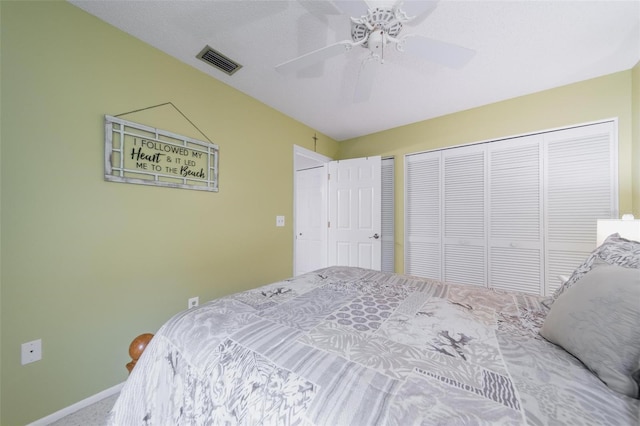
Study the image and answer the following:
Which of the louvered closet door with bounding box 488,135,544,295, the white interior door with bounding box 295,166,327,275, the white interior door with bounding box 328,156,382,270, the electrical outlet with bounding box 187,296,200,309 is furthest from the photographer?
the white interior door with bounding box 295,166,327,275

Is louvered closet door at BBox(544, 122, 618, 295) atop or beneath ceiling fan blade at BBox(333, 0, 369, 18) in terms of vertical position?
beneath

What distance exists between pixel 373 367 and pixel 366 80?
1.76 m

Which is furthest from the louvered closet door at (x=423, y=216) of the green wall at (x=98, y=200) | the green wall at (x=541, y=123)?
the green wall at (x=98, y=200)

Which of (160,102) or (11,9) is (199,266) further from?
(11,9)

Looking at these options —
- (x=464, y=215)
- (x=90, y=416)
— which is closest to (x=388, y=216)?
(x=464, y=215)

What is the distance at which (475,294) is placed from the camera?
1.27 m

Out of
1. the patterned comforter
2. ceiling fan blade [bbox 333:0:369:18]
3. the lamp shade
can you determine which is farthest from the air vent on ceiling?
the lamp shade

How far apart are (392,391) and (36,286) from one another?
1931 mm

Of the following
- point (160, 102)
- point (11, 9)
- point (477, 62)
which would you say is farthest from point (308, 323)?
point (477, 62)

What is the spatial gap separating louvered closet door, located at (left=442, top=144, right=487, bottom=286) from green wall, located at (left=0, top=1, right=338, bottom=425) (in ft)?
8.76

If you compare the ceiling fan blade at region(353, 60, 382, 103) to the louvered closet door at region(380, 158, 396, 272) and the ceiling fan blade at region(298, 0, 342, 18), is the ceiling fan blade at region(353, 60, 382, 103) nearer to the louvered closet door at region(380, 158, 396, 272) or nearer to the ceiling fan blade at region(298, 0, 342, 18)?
the ceiling fan blade at region(298, 0, 342, 18)

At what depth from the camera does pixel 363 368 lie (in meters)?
0.65

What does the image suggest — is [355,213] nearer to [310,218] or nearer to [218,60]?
[310,218]

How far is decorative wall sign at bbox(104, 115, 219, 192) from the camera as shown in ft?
5.08
